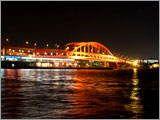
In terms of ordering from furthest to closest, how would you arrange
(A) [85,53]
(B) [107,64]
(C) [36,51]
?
(B) [107,64] < (A) [85,53] < (C) [36,51]

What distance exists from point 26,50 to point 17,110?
113226 mm

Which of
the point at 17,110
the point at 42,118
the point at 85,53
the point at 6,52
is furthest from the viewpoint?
the point at 85,53

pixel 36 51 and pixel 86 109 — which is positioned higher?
pixel 36 51

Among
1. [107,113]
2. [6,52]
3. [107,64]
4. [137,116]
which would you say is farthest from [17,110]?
[107,64]

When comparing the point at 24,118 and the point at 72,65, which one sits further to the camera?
the point at 72,65

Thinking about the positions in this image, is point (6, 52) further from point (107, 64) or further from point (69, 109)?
point (69, 109)

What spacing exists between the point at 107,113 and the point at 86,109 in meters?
1.31

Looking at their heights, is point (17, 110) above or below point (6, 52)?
below

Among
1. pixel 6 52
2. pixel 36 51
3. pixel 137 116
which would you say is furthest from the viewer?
pixel 36 51

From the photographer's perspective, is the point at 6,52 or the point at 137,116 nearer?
the point at 137,116

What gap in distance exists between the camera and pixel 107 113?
1385 centimetres

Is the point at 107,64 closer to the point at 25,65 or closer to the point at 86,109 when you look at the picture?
the point at 25,65

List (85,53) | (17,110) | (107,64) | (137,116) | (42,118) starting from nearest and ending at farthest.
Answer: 1. (42,118)
2. (137,116)
3. (17,110)
4. (85,53)
5. (107,64)

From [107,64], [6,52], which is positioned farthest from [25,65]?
[107,64]
